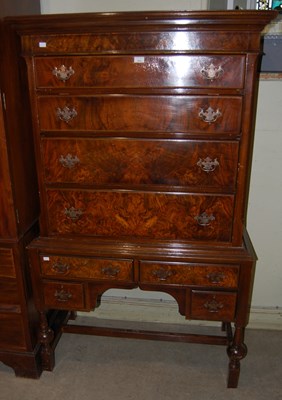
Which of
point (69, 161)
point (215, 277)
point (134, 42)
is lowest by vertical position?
point (215, 277)

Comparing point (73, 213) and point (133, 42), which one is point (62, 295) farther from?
point (133, 42)

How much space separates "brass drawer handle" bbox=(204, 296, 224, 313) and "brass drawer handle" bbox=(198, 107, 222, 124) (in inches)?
32.9

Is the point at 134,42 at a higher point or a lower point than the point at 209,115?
higher

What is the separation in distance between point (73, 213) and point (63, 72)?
629 millimetres

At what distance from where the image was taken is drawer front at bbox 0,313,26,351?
6.32ft

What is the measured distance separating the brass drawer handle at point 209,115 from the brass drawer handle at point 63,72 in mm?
569

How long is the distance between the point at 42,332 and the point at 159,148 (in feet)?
3.78

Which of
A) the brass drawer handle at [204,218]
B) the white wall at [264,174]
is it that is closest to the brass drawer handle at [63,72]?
the white wall at [264,174]

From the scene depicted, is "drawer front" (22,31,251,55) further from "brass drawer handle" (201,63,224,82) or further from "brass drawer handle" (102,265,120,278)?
"brass drawer handle" (102,265,120,278)

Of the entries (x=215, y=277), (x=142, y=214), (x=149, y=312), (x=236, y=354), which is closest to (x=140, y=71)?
(x=142, y=214)

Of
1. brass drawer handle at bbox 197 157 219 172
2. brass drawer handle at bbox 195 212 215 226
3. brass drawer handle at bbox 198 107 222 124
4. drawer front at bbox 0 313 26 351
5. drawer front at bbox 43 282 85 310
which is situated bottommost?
drawer front at bbox 0 313 26 351

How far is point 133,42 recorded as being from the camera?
1.53m

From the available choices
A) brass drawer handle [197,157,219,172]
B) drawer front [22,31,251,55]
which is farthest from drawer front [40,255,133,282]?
drawer front [22,31,251,55]

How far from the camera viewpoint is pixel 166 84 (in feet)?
5.10
